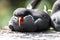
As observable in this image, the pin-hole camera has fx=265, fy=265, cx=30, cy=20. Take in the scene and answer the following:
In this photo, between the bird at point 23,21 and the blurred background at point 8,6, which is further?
the blurred background at point 8,6

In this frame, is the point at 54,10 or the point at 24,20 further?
the point at 54,10

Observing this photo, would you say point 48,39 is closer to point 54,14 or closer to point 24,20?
point 24,20

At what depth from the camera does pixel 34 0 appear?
5.83 feet

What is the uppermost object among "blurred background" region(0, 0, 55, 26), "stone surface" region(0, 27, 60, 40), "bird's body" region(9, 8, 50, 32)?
"blurred background" region(0, 0, 55, 26)

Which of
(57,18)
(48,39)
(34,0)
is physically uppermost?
(34,0)

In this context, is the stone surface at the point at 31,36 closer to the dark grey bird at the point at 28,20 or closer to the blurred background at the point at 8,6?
the dark grey bird at the point at 28,20

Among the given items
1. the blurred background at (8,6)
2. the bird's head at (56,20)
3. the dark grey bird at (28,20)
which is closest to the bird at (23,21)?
the dark grey bird at (28,20)

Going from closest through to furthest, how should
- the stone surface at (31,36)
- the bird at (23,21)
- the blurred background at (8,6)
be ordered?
1. the stone surface at (31,36)
2. the bird at (23,21)
3. the blurred background at (8,6)

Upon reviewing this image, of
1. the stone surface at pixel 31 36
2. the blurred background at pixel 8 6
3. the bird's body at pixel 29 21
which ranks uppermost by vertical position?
the blurred background at pixel 8 6

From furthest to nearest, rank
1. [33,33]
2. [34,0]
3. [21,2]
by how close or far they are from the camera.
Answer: [21,2] < [34,0] < [33,33]

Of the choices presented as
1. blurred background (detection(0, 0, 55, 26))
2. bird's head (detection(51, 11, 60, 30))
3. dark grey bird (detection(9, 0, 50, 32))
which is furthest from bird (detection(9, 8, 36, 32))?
blurred background (detection(0, 0, 55, 26))

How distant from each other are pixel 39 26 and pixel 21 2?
127 centimetres

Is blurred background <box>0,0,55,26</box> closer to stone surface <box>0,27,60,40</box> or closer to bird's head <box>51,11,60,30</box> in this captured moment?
bird's head <box>51,11,60,30</box>

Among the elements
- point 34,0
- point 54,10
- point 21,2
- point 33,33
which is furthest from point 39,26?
point 21,2
